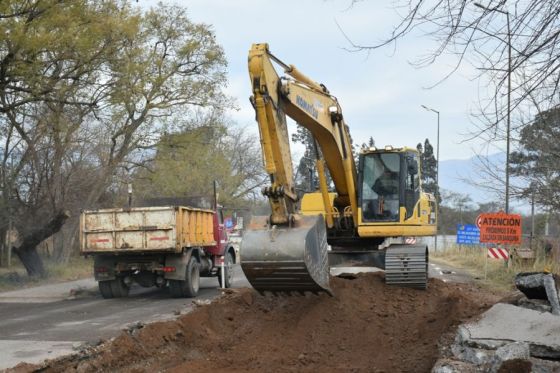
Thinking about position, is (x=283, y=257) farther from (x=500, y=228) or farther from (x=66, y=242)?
(x=66, y=242)

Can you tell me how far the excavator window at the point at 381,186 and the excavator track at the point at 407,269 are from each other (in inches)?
61.2

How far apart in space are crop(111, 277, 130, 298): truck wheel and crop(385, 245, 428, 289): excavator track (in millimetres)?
8977

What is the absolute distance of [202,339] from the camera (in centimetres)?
923

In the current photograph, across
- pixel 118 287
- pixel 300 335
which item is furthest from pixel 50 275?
pixel 300 335

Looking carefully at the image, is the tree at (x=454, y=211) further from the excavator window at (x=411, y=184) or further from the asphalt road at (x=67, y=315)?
the excavator window at (x=411, y=184)

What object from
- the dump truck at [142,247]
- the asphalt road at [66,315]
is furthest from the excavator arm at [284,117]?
the dump truck at [142,247]

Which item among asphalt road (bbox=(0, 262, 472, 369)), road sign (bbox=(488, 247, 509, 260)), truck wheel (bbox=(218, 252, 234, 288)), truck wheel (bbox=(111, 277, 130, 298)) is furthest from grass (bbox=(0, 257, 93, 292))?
road sign (bbox=(488, 247, 509, 260))

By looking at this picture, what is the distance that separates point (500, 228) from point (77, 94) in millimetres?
14756

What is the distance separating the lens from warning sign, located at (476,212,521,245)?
21.8m

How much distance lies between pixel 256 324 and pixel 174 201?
41.5ft

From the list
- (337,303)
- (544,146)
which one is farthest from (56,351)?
(544,146)

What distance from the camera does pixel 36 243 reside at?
23.0 metres

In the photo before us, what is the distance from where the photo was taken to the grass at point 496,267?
64.2ft

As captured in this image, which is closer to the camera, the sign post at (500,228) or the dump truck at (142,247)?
the dump truck at (142,247)
